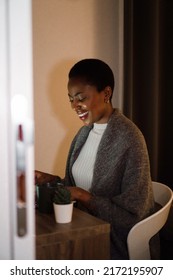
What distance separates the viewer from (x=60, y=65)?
6.13ft

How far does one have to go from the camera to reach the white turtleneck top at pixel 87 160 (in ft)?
4.36

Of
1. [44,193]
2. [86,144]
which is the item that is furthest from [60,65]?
[44,193]

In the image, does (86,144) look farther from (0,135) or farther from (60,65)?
(0,135)

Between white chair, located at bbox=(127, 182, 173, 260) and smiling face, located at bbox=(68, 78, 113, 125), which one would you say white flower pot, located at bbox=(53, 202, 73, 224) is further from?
smiling face, located at bbox=(68, 78, 113, 125)

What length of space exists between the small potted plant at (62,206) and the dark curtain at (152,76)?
1.01m

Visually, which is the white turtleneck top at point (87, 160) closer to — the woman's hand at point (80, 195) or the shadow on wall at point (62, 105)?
the woman's hand at point (80, 195)

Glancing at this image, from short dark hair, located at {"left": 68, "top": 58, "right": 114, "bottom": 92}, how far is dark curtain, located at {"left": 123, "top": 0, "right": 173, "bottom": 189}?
536 millimetres

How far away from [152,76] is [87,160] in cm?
73

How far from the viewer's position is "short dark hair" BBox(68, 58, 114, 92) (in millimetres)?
1325

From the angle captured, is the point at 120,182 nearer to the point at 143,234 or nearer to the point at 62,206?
the point at 143,234

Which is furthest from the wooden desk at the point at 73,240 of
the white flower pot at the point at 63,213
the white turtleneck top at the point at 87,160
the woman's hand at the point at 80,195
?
the white turtleneck top at the point at 87,160

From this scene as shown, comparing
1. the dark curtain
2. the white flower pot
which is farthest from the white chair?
the dark curtain

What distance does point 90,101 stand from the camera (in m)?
1.33

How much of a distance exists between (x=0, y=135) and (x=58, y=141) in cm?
129
